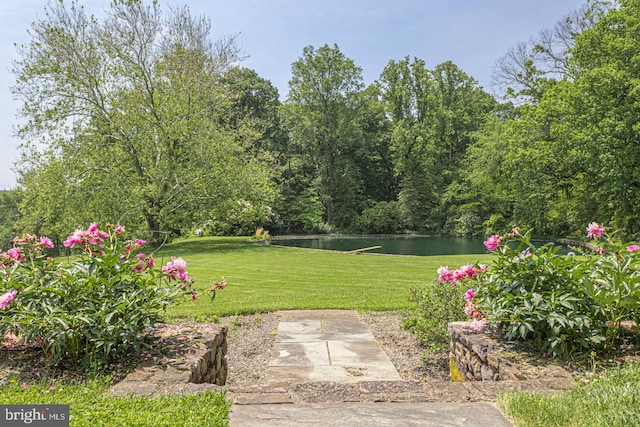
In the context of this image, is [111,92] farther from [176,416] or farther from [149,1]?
[176,416]

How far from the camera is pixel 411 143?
103 ft

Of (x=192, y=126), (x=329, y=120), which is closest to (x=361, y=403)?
(x=192, y=126)

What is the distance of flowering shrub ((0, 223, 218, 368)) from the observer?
8.91 feet

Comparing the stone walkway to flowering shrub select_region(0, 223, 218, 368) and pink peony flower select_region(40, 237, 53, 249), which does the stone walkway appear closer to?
flowering shrub select_region(0, 223, 218, 368)

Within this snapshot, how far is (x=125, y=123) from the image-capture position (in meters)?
14.9

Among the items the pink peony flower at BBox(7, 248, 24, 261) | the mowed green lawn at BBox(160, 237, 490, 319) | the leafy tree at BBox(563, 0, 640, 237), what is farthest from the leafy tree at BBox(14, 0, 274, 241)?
the leafy tree at BBox(563, 0, 640, 237)

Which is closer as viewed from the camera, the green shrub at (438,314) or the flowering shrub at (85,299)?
the flowering shrub at (85,299)

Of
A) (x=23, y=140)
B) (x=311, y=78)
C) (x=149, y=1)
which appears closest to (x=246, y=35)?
(x=149, y=1)

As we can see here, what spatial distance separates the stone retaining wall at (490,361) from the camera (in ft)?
8.50

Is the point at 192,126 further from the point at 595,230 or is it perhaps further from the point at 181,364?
the point at 595,230

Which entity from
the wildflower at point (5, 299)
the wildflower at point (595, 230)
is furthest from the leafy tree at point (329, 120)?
the wildflower at point (5, 299)

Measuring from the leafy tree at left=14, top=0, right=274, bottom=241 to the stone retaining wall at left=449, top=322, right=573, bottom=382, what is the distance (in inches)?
518

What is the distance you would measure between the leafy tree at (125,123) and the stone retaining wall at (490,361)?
13.2 metres

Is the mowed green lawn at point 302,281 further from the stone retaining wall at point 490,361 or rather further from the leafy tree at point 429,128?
the leafy tree at point 429,128
